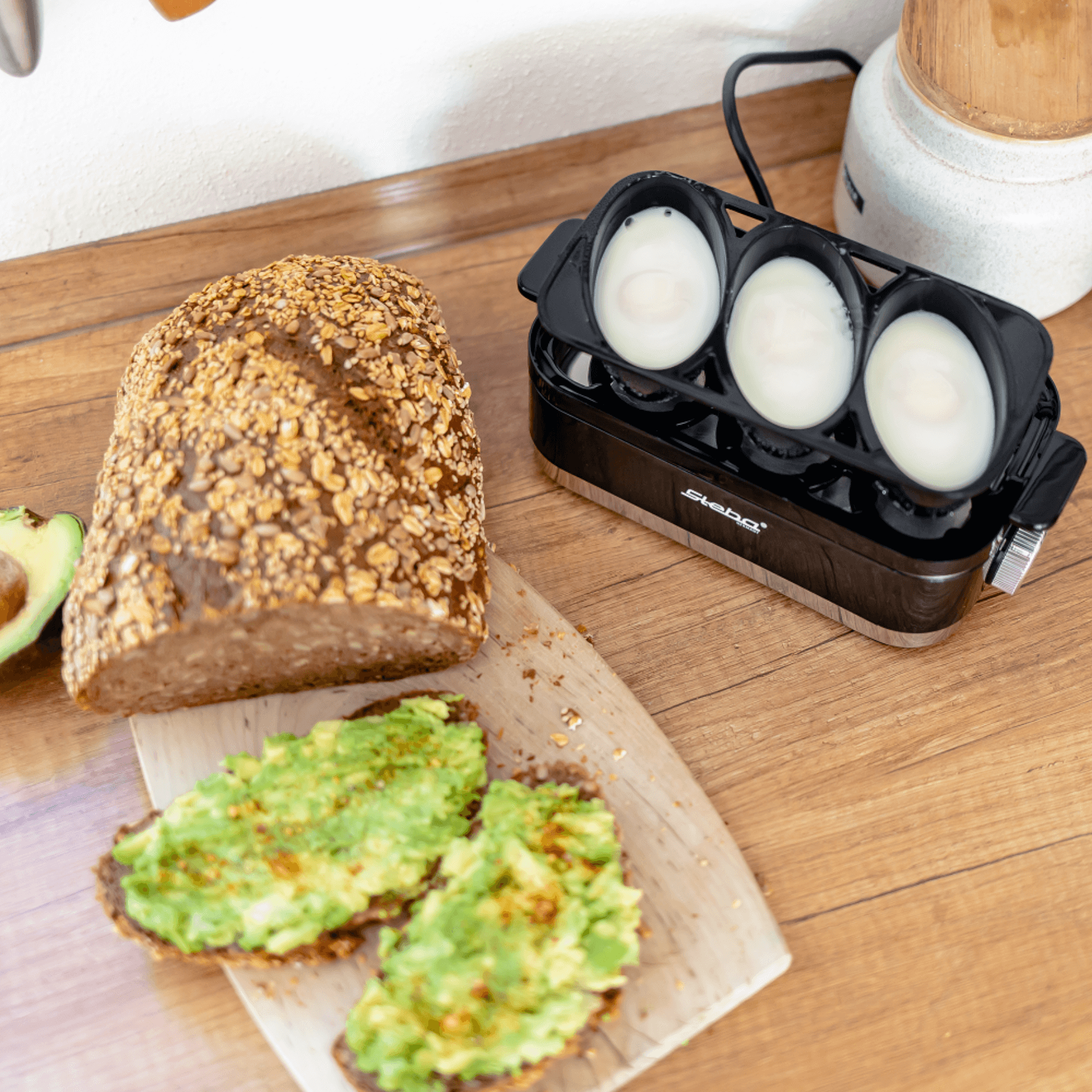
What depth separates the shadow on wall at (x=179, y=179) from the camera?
1.28m

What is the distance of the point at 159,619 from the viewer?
34.7 inches

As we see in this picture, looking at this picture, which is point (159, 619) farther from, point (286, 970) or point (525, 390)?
point (525, 390)

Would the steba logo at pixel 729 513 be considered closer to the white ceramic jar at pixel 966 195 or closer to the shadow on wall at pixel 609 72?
the white ceramic jar at pixel 966 195

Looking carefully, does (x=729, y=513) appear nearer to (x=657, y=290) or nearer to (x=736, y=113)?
(x=657, y=290)

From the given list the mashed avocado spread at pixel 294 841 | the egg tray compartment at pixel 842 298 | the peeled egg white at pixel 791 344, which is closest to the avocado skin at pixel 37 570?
the mashed avocado spread at pixel 294 841

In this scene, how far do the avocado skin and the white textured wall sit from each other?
51 centimetres

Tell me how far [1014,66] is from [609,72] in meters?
0.56

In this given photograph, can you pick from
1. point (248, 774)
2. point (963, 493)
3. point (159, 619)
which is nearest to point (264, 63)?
point (159, 619)

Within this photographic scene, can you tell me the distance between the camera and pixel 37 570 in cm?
104

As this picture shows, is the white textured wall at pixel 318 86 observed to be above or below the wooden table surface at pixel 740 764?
above

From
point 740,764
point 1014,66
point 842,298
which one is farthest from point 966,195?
point 740,764

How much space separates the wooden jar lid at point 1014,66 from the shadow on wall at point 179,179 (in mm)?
803

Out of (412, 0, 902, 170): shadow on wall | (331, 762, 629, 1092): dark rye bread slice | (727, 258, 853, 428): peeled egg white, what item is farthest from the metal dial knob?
(412, 0, 902, 170): shadow on wall

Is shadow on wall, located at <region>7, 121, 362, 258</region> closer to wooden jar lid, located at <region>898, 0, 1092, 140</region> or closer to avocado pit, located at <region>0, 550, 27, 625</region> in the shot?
avocado pit, located at <region>0, 550, 27, 625</region>
